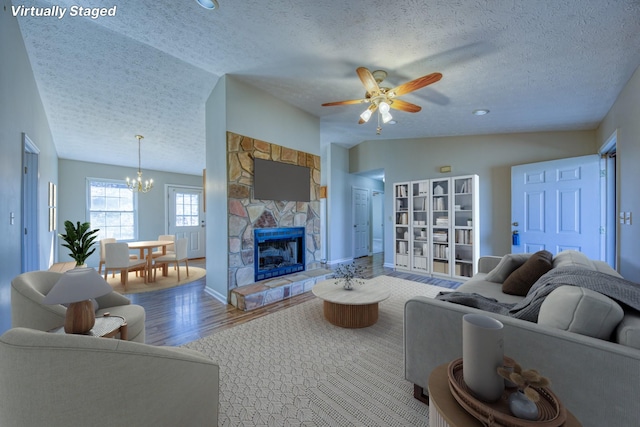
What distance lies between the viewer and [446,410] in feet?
2.82

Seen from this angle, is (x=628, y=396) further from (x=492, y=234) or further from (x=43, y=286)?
(x=492, y=234)

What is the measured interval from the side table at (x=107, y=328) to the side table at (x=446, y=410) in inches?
68.9

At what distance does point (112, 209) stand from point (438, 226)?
7.39m

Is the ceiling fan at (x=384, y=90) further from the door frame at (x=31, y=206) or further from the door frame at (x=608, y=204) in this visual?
the door frame at (x=31, y=206)

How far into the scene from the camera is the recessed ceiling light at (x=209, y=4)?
1930 millimetres

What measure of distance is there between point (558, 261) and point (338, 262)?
4.26 meters

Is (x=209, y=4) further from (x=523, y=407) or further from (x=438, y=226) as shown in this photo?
(x=438, y=226)

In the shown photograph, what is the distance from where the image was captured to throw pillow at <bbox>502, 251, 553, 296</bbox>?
2.31 meters

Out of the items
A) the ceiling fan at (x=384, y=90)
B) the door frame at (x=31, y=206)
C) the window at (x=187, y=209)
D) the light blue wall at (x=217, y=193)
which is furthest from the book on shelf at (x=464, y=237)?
the window at (x=187, y=209)

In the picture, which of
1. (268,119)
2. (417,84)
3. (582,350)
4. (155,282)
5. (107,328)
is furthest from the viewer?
(155,282)

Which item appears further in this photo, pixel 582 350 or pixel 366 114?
pixel 366 114

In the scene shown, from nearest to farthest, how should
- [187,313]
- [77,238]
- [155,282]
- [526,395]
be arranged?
[526,395]
[187,313]
[77,238]
[155,282]

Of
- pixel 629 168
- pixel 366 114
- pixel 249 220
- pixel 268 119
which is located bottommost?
pixel 249 220

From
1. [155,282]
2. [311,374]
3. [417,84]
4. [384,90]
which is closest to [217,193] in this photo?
[155,282]
